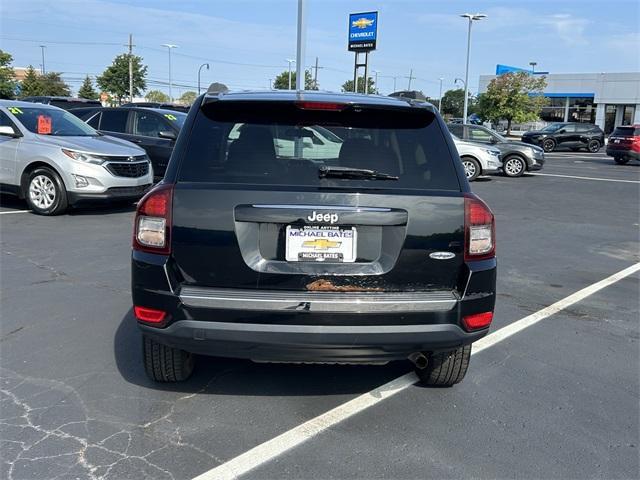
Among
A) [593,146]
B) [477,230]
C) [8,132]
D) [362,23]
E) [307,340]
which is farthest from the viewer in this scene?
[362,23]

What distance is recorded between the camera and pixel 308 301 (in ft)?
9.69

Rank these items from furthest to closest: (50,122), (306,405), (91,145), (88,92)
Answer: (88,92) → (50,122) → (91,145) → (306,405)

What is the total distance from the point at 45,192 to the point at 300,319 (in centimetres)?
769

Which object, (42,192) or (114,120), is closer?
(42,192)

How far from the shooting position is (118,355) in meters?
4.14

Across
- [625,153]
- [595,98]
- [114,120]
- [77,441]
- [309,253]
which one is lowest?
[77,441]

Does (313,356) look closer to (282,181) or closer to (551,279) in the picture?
(282,181)

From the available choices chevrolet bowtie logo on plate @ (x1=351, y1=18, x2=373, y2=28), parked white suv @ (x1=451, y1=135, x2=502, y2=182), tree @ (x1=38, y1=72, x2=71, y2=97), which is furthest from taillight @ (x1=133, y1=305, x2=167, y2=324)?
tree @ (x1=38, y1=72, x2=71, y2=97)

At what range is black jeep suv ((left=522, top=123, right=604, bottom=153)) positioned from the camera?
34.9 metres

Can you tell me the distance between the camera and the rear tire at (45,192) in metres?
9.14

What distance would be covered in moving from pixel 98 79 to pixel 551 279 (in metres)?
64.4

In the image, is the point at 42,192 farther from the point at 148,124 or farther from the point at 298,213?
the point at 298,213

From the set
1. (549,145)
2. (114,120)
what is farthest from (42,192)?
(549,145)

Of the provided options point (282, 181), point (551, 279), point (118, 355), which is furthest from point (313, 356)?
point (551, 279)
